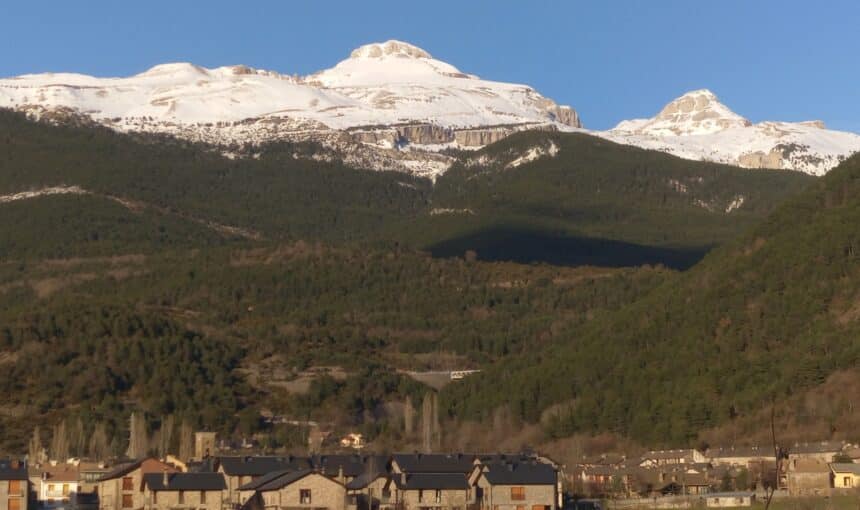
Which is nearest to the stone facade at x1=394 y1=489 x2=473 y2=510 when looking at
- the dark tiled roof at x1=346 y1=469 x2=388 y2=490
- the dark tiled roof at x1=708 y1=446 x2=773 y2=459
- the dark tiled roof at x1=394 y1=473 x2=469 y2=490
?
the dark tiled roof at x1=394 y1=473 x2=469 y2=490

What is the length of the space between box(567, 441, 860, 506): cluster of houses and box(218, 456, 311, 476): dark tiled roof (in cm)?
1622

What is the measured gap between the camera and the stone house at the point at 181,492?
103625mm

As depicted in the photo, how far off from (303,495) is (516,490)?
34.1 ft

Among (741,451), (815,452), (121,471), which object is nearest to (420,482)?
(121,471)

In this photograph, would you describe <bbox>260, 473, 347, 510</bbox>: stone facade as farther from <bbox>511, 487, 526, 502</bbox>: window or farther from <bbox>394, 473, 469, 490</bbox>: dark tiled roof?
<bbox>511, 487, 526, 502</bbox>: window

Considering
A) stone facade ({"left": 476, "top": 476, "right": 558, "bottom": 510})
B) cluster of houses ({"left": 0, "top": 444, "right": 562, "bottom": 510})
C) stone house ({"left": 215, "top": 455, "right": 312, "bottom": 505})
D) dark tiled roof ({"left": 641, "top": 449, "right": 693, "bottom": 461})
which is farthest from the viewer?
dark tiled roof ({"left": 641, "top": 449, "right": 693, "bottom": 461})

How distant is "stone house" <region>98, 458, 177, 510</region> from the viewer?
10625cm

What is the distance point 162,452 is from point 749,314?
156 feet

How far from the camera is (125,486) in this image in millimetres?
107562

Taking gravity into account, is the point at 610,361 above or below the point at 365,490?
above

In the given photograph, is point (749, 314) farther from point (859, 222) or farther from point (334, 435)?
point (334, 435)

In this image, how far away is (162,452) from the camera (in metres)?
141

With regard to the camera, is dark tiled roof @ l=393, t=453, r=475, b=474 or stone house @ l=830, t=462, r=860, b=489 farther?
stone house @ l=830, t=462, r=860, b=489

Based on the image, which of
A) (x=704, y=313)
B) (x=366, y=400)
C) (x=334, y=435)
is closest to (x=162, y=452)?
(x=334, y=435)
